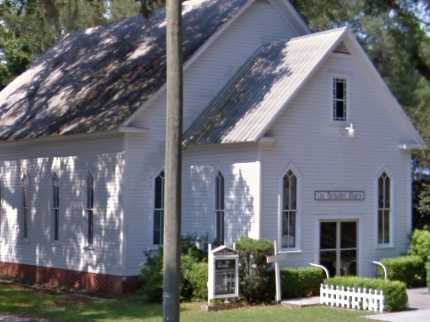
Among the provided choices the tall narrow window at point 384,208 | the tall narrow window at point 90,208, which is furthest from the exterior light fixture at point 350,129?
the tall narrow window at point 90,208

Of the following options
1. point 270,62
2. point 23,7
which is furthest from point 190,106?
point 23,7

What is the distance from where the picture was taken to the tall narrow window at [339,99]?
2741cm

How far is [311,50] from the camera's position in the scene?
88.7ft

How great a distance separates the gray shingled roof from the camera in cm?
2830

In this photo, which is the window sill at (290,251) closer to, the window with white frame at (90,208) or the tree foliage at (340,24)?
the window with white frame at (90,208)

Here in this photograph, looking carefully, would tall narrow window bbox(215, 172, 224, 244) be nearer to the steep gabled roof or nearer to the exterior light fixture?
the steep gabled roof

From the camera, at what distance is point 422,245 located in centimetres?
2805

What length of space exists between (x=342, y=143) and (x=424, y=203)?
7119 millimetres

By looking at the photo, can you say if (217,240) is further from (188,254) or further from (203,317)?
(203,317)

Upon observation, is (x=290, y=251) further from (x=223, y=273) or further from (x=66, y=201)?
(x=66, y=201)

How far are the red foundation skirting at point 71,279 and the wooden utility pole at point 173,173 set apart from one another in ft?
44.1

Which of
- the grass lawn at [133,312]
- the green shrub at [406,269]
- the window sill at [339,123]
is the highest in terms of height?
the window sill at [339,123]

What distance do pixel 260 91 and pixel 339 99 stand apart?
8.37 ft

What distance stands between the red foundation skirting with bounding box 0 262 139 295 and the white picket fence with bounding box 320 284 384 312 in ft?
20.3
